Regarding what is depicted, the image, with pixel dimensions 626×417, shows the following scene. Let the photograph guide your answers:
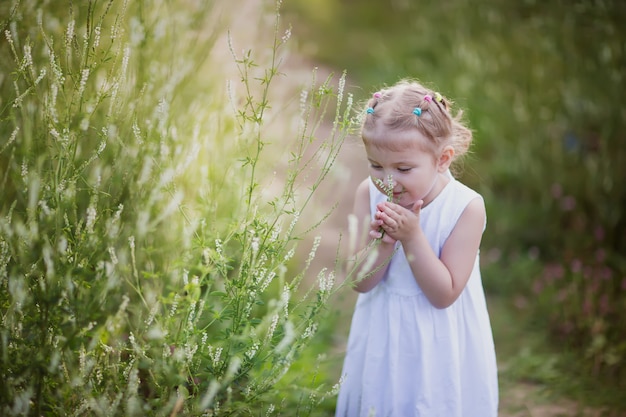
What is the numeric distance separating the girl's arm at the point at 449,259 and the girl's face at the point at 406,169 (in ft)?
0.44

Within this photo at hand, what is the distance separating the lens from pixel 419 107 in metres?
2.07

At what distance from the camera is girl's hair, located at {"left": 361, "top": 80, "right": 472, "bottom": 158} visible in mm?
2021

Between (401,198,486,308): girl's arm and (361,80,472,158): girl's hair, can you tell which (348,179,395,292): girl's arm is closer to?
(401,198,486,308): girl's arm

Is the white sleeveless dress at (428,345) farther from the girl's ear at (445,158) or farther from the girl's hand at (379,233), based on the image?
the girl's hand at (379,233)

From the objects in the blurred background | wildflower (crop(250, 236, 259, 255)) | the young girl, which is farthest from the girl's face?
wildflower (crop(250, 236, 259, 255))

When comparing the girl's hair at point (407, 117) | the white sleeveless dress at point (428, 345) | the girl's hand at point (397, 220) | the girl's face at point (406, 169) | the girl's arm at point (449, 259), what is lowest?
the white sleeveless dress at point (428, 345)

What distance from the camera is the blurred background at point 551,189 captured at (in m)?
3.37

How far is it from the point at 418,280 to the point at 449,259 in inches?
5.1

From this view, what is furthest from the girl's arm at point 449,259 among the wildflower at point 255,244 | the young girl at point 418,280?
the wildflower at point 255,244

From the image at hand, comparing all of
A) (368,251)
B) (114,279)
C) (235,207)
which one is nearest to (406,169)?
(368,251)

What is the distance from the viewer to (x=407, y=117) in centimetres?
203

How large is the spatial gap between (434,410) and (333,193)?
160 inches

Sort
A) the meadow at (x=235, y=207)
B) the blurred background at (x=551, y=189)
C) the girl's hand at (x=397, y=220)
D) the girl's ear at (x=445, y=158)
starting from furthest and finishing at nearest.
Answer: the blurred background at (x=551, y=189) < the girl's ear at (x=445, y=158) < the girl's hand at (x=397, y=220) < the meadow at (x=235, y=207)

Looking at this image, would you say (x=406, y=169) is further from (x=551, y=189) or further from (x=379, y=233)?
(x=551, y=189)
